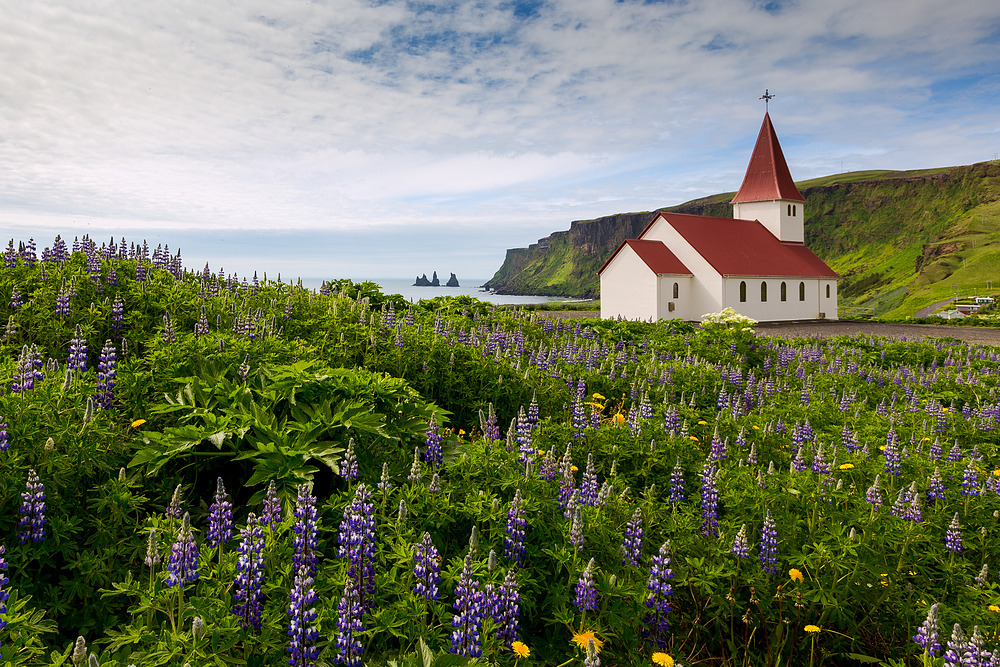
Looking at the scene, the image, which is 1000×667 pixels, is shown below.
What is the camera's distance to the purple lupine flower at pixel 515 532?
3.47m

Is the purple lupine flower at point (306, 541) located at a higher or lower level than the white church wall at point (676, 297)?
lower

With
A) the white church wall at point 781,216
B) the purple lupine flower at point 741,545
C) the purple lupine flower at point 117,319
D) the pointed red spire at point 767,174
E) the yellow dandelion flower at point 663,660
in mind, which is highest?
the pointed red spire at point 767,174

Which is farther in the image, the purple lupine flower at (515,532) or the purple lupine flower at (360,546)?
the purple lupine flower at (515,532)

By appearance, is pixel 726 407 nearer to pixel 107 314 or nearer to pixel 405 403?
pixel 405 403

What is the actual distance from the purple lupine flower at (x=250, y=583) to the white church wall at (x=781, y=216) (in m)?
55.1

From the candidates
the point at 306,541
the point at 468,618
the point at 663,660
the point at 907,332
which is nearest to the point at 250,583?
the point at 306,541

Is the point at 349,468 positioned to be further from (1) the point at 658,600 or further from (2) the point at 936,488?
(2) the point at 936,488

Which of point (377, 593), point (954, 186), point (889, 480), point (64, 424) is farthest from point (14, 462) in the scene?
point (954, 186)

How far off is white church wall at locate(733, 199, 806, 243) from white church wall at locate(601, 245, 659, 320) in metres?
16.4

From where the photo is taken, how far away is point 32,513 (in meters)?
3.44

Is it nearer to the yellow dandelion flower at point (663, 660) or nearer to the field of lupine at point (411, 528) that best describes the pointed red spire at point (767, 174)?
the field of lupine at point (411, 528)

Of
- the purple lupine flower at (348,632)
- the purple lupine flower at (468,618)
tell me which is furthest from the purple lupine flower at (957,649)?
the purple lupine flower at (348,632)

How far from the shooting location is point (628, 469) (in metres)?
5.56

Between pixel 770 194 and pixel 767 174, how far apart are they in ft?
7.81
